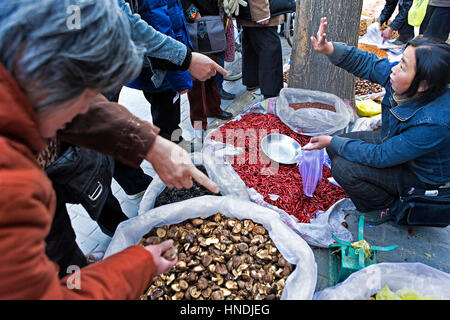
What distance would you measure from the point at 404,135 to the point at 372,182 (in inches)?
16.1

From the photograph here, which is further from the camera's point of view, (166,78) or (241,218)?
(166,78)

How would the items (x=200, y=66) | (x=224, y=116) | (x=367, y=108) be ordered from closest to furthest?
(x=200, y=66)
(x=367, y=108)
(x=224, y=116)

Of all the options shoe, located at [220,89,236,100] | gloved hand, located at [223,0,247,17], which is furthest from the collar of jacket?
shoe, located at [220,89,236,100]

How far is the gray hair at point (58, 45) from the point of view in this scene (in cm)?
66

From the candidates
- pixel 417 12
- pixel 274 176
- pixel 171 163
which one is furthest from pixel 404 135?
pixel 417 12

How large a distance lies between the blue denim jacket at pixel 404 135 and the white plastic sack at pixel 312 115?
449 mm

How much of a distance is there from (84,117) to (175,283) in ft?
3.14

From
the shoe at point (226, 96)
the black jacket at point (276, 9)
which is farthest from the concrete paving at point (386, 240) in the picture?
the black jacket at point (276, 9)

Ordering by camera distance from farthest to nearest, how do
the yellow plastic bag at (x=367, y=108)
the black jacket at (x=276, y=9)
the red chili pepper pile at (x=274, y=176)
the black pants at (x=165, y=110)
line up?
1. the yellow plastic bag at (x=367, y=108)
2. the black jacket at (x=276, y=9)
3. the black pants at (x=165, y=110)
4. the red chili pepper pile at (x=274, y=176)

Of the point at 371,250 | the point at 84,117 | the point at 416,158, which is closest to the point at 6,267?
the point at 84,117

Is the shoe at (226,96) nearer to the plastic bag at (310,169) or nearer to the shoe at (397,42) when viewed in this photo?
the plastic bag at (310,169)

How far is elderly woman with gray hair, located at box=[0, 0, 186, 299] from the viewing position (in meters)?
0.64

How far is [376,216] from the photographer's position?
7.61ft

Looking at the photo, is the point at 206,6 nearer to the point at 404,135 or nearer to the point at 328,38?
the point at 328,38
